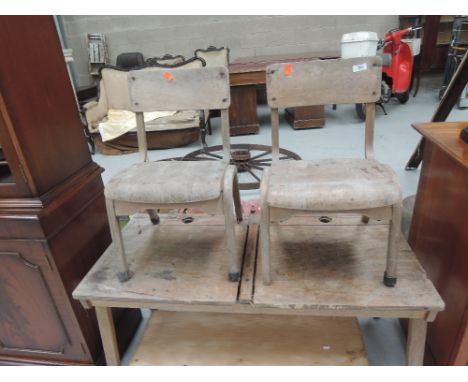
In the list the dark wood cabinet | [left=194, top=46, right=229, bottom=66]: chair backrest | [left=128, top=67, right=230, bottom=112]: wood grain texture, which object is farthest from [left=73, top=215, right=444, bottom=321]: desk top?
[left=194, top=46, right=229, bottom=66]: chair backrest

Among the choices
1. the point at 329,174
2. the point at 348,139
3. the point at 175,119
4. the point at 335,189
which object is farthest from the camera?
the point at 175,119

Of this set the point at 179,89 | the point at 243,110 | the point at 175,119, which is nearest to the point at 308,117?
the point at 243,110

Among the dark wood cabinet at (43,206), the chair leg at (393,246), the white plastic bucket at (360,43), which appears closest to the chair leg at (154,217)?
the dark wood cabinet at (43,206)

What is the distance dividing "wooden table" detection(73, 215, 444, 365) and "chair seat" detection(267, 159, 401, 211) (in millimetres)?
275

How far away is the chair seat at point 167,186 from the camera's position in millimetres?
1014

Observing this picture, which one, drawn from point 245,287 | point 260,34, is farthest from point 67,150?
point 260,34

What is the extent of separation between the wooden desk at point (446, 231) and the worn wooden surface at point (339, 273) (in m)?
0.09

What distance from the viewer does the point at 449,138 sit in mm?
1138

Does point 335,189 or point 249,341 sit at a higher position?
point 335,189

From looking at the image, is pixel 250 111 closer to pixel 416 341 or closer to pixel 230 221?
pixel 230 221

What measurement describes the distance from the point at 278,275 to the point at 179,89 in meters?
0.80

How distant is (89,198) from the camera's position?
1.27 m

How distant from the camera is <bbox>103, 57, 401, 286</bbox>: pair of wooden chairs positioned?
3.11 feet

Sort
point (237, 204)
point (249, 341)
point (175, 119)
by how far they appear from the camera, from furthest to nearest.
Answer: point (175, 119) → point (237, 204) → point (249, 341)
